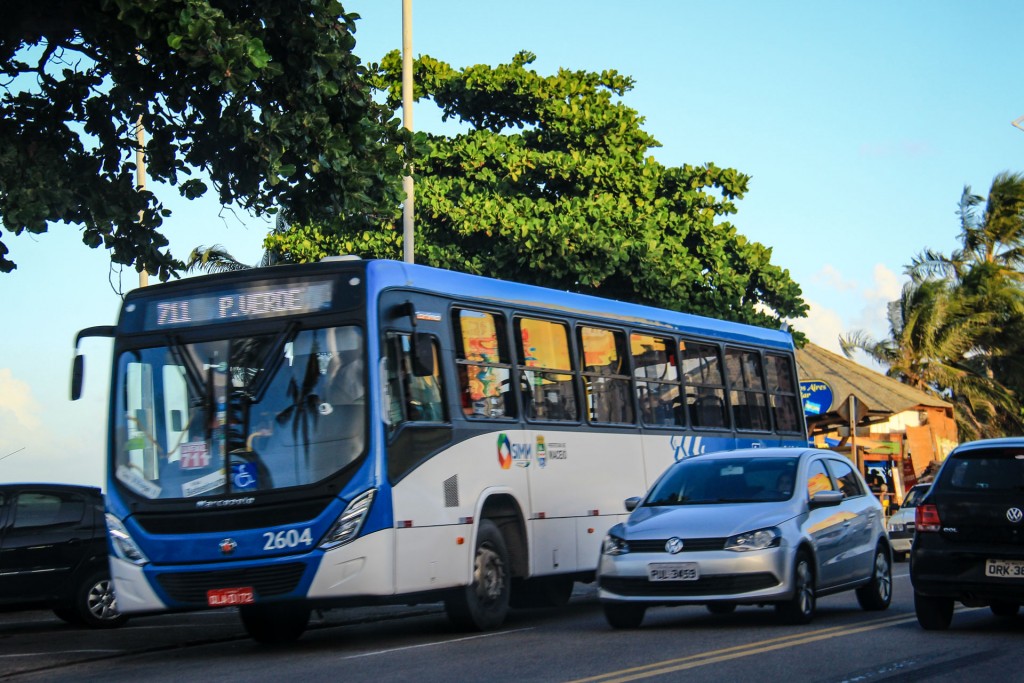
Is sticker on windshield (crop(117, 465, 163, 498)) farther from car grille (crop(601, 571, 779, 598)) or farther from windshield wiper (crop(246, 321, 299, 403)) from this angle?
car grille (crop(601, 571, 779, 598))

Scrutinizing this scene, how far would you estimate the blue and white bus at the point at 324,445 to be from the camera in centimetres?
1175

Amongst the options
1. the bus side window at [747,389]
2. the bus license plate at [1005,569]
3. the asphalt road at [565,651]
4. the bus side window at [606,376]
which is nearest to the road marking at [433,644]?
the asphalt road at [565,651]

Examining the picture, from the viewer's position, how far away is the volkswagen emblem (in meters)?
12.5

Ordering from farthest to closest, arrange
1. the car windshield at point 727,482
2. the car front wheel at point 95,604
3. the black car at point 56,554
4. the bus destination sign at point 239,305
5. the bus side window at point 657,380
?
the bus side window at point 657,380 → the car front wheel at point 95,604 → the black car at point 56,554 → the car windshield at point 727,482 → the bus destination sign at point 239,305

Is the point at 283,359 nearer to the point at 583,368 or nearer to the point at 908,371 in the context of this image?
the point at 583,368

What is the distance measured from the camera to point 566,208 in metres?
29.6

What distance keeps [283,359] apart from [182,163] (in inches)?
182

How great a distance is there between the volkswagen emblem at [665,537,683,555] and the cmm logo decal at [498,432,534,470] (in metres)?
1.96

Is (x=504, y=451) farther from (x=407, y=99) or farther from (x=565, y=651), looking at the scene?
(x=407, y=99)

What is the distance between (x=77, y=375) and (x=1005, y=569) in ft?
26.3

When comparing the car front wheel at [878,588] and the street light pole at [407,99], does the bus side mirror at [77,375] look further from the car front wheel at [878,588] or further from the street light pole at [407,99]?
the street light pole at [407,99]

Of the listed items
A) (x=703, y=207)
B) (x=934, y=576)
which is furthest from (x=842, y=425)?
(x=934, y=576)

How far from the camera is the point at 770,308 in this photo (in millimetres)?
32000

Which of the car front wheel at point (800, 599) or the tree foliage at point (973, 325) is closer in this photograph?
the car front wheel at point (800, 599)
